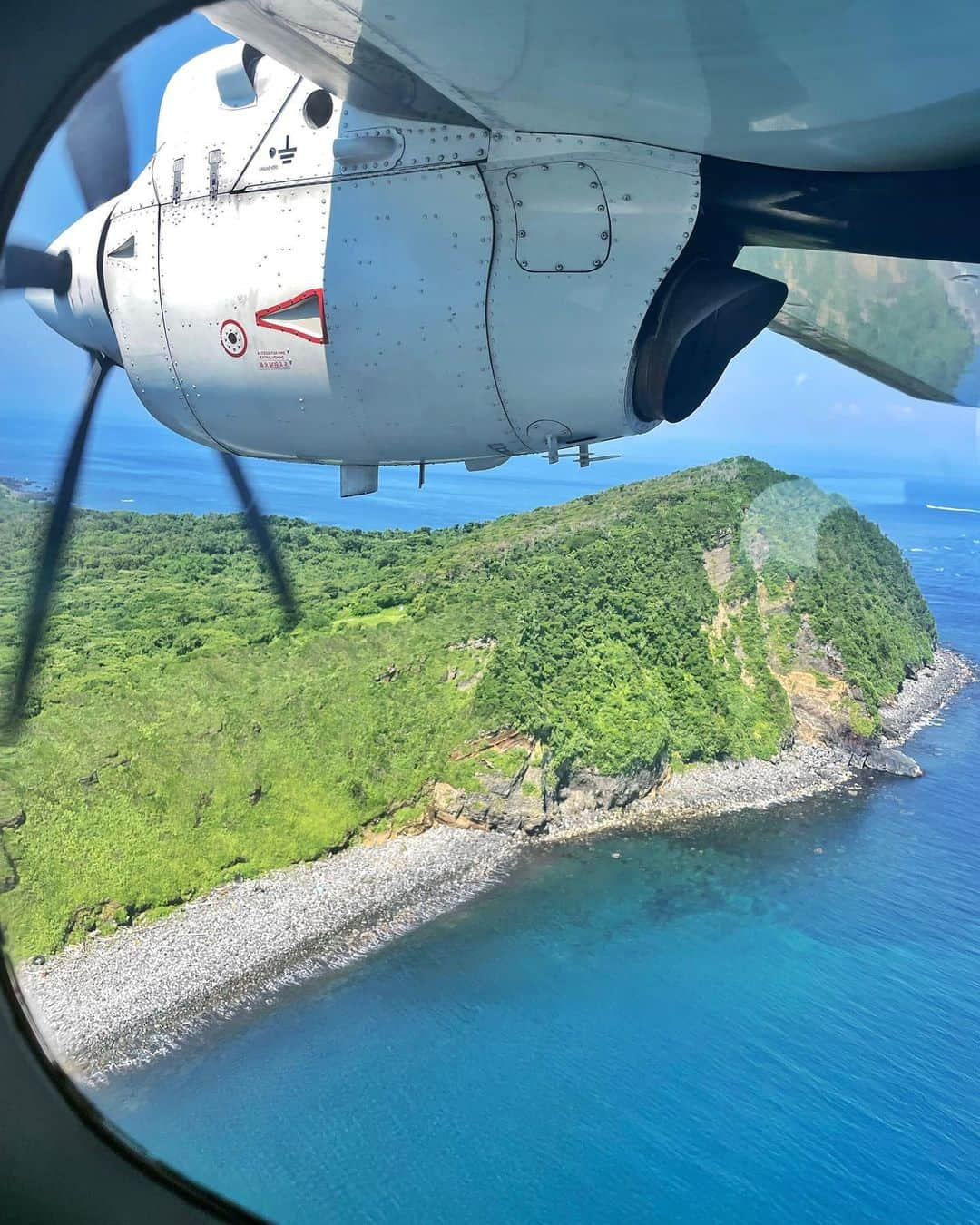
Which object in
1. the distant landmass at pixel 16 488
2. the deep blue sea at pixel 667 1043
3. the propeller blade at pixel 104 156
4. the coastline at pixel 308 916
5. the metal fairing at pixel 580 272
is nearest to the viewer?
the metal fairing at pixel 580 272

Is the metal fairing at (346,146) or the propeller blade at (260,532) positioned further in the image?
the propeller blade at (260,532)

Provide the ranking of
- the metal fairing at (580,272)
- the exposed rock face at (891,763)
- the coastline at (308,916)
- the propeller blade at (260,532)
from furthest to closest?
the exposed rock face at (891,763) < the coastline at (308,916) < the propeller blade at (260,532) < the metal fairing at (580,272)


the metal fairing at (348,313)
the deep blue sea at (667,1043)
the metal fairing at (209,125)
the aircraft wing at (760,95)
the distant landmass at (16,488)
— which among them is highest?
the metal fairing at (209,125)

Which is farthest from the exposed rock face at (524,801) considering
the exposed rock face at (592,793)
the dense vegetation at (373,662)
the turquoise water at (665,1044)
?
the turquoise water at (665,1044)

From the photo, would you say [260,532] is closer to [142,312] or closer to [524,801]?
[142,312]

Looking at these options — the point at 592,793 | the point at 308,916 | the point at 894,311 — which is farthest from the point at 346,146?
the point at 592,793

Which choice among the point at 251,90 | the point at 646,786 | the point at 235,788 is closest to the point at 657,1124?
the point at 646,786

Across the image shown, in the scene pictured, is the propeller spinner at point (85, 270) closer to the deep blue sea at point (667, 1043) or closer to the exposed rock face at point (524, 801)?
the deep blue sea at point (667, 1043)
